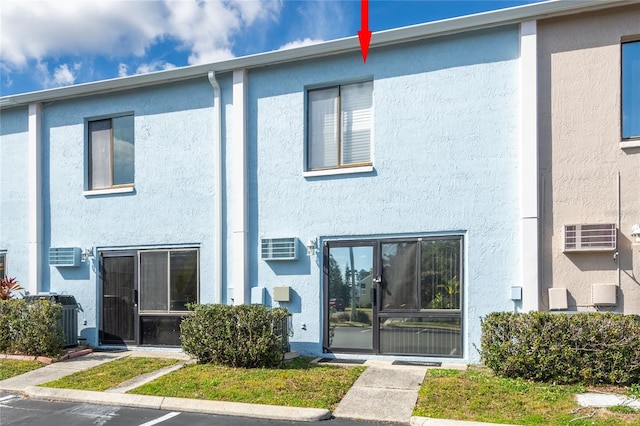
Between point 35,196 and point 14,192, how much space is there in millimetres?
826

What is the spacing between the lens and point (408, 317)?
8797 millimetres

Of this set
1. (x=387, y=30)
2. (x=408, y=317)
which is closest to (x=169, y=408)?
(x=408, y=317)

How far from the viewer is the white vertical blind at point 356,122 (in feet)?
30.7

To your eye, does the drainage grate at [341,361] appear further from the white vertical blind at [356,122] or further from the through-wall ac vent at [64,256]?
the through-wall ac vent at [64,256]

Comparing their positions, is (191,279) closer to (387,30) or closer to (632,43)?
(387,30)

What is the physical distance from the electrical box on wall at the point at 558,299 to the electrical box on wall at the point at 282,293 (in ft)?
14.0

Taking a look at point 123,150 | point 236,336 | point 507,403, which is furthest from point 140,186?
point 507,403

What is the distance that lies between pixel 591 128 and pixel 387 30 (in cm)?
355

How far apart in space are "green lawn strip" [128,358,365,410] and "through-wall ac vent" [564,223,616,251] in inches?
145

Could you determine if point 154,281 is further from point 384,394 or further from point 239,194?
point 384,394

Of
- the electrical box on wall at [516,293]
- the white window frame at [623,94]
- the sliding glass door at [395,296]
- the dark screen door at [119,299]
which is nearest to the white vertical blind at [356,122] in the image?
the sliding glass door at [395,296]

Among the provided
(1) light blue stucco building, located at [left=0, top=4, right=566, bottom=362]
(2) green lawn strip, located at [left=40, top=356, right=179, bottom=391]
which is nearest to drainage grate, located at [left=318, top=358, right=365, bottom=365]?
(1) light blue stucco building, located at [left=0, top=4, right=566, bottom=362]

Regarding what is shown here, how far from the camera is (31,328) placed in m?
9.49

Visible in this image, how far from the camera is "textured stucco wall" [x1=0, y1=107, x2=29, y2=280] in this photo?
11656 millimetres
